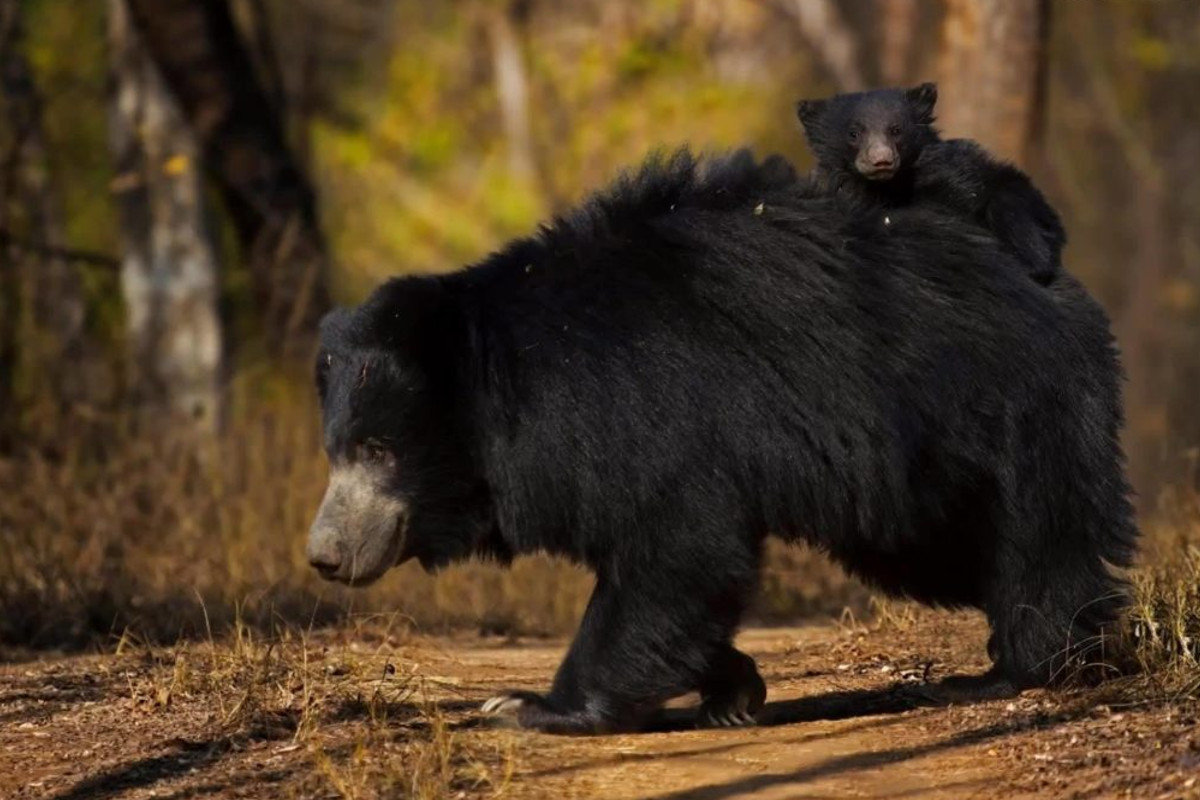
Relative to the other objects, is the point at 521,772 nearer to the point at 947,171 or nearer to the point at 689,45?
the point at 947,171

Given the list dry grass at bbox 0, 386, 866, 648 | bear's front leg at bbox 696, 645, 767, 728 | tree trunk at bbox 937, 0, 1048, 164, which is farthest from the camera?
tree trunk at bbox 937, 0, 1048, 164

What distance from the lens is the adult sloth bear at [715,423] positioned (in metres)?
5.00

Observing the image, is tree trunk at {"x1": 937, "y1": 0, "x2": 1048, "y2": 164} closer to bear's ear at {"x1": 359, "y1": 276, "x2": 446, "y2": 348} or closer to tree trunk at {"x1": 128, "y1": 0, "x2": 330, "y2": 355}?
tree trunk at {"x1": 128, "y1": 0, "x2": 330, "y2": 355}

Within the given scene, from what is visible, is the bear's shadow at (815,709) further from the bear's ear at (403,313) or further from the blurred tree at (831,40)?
the blurred tree at (831,40)

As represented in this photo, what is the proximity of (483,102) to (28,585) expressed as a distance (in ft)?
61.3

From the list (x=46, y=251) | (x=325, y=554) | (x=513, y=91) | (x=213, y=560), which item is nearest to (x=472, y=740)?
(x=325, y=554)

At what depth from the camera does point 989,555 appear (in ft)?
17.4

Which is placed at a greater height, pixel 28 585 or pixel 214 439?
pixel 214 439

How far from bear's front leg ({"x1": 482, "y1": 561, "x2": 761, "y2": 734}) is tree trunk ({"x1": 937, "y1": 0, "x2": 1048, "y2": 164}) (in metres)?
5.28

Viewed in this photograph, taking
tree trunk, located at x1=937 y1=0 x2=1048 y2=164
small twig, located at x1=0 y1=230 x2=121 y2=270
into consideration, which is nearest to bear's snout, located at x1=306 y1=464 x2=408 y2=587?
tree trunk, located at x1=937 y1=0 x2=1048 y2=164

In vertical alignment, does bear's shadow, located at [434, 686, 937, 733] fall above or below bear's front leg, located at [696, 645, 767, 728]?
below

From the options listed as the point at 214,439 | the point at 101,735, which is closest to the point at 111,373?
the point at 214,439

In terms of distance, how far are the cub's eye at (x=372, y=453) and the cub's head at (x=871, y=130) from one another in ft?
5.01

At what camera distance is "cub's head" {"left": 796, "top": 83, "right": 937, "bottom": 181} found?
5617 mm
